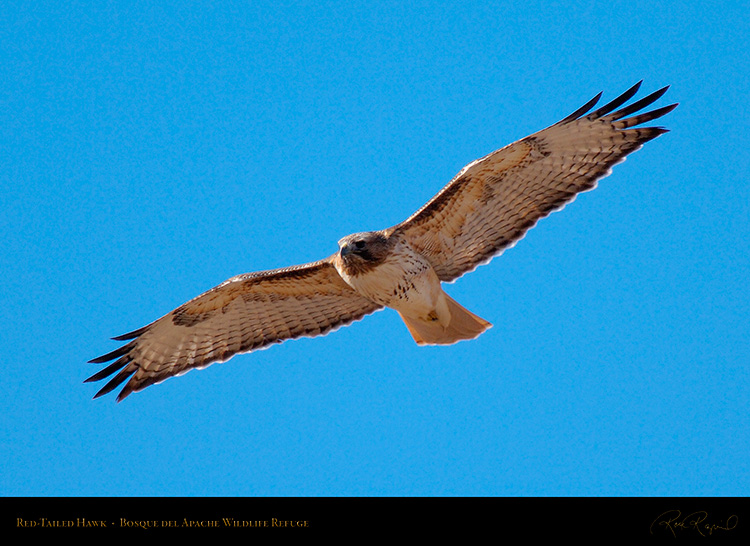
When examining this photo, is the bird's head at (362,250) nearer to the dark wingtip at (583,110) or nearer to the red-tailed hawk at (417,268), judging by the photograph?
the red-tailed hawk at (417,268)

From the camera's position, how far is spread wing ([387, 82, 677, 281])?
27.3ft

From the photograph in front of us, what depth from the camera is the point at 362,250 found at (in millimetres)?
8125

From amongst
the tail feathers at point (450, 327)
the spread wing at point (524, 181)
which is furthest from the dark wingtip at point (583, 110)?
the tail feathers at point (450, 327)

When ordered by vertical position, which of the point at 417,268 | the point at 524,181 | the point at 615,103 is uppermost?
the point at 615,103

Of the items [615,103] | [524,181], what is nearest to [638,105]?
[615,103]

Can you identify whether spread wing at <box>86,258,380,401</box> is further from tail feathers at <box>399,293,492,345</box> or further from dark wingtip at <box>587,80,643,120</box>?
dark wingtip at <box>587,80,643,120</box>
